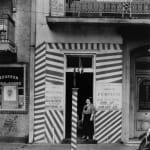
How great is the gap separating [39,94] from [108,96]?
2.57m

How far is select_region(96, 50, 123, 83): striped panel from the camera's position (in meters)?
16.7

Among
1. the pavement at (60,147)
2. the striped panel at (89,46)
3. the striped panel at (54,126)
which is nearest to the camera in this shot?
the pavement at (60,147)

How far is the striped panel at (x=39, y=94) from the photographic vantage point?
54.2 ft

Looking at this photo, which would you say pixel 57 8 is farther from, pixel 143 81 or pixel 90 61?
pixel 143 81

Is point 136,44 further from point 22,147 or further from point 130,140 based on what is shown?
point 22,147

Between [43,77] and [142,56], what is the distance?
3.93 meters

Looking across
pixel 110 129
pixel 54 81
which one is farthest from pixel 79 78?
pixel 110 129

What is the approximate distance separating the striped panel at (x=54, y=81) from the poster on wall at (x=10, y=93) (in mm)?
1377

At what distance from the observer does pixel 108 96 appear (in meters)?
16.7

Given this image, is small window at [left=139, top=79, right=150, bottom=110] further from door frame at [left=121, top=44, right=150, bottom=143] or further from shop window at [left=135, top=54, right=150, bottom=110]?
door frame at [left=121, top=44, right=150, bottom=143]

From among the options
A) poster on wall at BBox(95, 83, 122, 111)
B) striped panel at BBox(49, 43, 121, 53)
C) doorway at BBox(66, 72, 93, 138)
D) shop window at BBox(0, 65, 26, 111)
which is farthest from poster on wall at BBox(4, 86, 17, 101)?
poster on wall at BBox(95, 83, 122, 111)

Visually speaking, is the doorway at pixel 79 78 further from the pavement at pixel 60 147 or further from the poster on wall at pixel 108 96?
the pavement at pixel 60 147

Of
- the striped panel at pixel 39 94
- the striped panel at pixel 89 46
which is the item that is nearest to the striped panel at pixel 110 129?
the striped panel at pixel 39 94

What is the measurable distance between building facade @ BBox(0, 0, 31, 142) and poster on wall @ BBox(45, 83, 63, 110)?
78 cm
